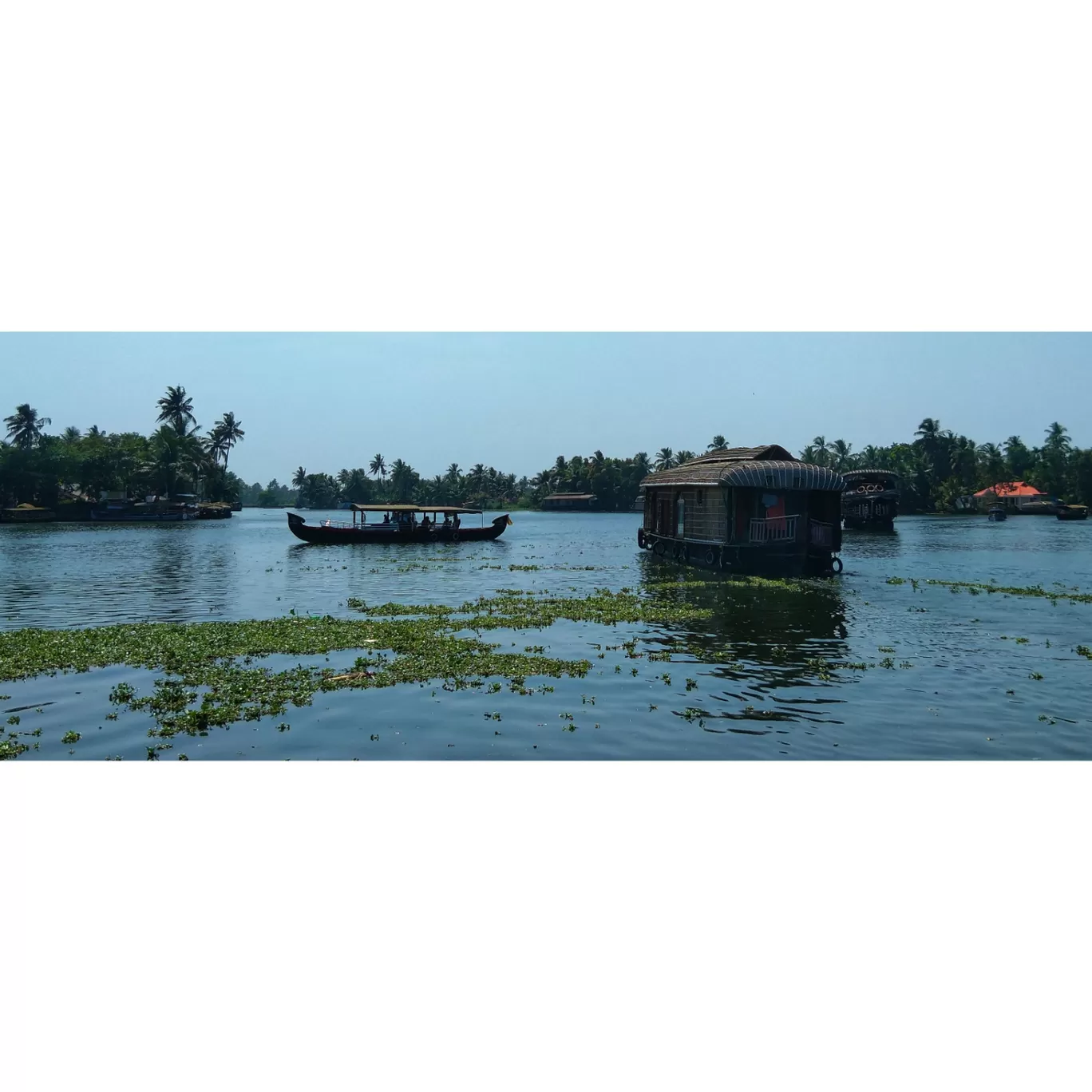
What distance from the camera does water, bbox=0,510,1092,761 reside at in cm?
1265

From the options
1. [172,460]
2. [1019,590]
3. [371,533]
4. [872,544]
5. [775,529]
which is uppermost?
[172,460]

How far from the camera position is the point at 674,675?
17.0 metres

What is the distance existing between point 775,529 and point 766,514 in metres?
Result: 0.70

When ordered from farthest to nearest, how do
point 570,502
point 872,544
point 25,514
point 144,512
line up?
point 570,502, point 144,512, point 25,514, point 872,544

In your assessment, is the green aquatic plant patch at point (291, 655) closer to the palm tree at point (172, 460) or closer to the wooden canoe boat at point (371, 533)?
the wooden canoe boat at point (371, 533)

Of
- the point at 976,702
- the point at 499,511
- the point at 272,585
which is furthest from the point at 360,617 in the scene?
the point at 499,511

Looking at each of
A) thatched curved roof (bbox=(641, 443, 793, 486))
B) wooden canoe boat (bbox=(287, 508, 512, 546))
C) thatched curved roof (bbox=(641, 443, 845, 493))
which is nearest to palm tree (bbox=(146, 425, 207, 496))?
wooden canoe boat (bbox=(287, 508, 512, 546))

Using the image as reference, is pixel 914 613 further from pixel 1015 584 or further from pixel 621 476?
pixel 621 476

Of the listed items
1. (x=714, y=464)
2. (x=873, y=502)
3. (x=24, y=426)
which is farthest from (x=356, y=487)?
(x=714, y=464)

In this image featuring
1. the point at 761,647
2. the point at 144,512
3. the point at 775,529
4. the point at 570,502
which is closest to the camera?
the point at 761,647

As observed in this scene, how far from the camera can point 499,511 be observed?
155m

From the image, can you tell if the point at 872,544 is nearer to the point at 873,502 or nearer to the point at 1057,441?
the point at 873,502

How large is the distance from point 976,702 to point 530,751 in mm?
8374

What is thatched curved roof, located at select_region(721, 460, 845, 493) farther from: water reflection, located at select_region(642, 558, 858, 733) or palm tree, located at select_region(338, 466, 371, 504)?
palm tree, located at select_region(338, 466, 371, 504)
